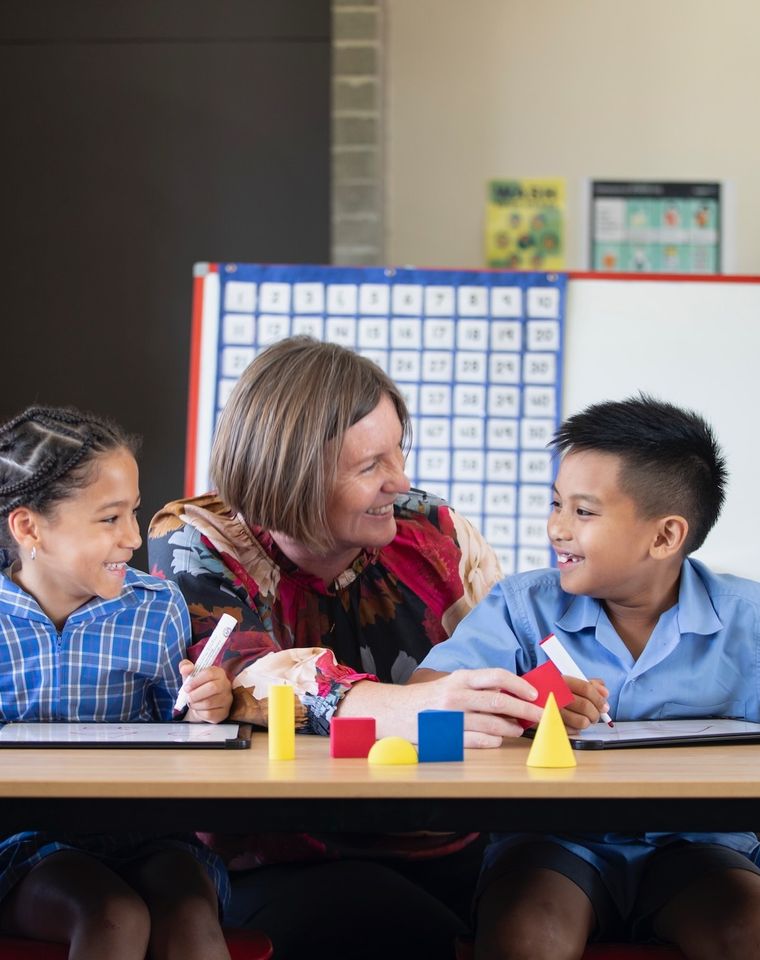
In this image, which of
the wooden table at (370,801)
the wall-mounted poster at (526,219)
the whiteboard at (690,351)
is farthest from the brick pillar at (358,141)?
the wooden table at (370,801)

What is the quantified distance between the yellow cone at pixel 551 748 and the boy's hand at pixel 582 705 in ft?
0.72

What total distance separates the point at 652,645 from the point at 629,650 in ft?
0.19

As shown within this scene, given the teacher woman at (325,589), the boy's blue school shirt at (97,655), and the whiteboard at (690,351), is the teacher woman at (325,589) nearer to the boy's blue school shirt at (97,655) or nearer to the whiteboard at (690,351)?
the boy's blue school shirt at (97,655)

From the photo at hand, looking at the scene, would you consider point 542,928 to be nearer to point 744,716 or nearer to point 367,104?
point 744,716

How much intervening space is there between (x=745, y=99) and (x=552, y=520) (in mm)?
3133

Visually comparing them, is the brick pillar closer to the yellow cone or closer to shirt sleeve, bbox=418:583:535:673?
shirt sleeve, bbox=418:583:535:673

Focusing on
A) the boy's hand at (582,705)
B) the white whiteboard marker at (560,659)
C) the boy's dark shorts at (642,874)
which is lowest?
the boy's dark shorts at (642,874)

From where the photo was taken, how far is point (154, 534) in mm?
1783

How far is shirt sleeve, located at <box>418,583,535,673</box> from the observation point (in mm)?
1656

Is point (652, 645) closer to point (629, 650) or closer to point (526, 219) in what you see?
point (629, 650)

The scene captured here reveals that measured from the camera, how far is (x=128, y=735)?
134 centimetres

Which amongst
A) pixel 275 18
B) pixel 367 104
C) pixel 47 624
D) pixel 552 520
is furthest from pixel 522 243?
pixel 47 624

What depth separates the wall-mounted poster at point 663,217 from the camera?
4.36 metres

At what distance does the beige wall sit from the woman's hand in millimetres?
3167
